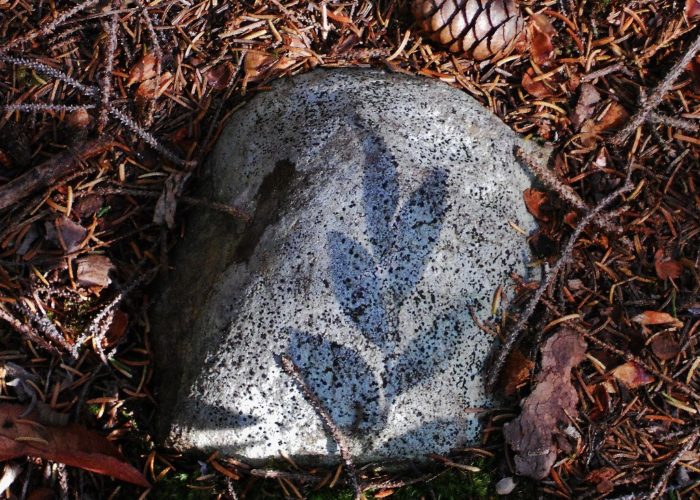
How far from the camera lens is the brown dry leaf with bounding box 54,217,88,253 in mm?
2584

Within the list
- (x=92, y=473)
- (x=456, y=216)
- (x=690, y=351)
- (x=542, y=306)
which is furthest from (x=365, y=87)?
(x=92, y=473)

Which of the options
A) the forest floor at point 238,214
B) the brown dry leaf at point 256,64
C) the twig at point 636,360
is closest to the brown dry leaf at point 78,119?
the forest floor at point 238,214

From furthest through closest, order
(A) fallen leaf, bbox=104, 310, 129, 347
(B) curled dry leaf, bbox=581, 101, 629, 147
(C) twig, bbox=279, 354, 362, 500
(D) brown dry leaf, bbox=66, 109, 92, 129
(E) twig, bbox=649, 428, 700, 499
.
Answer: (B) curled dry leaf, bbox=581, 101, 629, 147, (D) brown dry leaf, bbox=66, 109, 92, 129, (A) fallen leaf, bbox=104, 310, 129, 347, (E) twig, bbox=649, 428, 700, 499, (C) twig, bbox=279, 354, 362, 500

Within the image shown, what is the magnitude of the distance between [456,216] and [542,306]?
56 cm

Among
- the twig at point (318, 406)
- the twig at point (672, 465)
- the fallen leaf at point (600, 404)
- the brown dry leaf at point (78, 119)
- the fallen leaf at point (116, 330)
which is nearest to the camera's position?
the twig at point (318, 406)

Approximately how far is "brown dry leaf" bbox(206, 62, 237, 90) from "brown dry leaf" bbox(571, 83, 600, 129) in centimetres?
165

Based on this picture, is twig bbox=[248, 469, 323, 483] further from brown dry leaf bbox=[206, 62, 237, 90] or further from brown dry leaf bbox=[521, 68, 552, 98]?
brown dry leaf bbox=[521, 68, 552, 98]

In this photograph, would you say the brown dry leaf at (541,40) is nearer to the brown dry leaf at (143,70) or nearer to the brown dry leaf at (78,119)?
the brown dry leaf at (143,70)

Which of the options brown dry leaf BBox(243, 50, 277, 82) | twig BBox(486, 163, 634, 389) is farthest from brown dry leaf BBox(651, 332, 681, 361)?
brown dry leaf BBox(243, 50, 277, 82)

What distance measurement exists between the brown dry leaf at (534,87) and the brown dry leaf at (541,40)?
0.30ft

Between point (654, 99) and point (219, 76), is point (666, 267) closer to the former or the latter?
point (654, 99)

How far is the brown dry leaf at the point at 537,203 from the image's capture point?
2602 millimetres

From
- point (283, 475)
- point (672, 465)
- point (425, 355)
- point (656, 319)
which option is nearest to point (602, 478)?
point (672, 465)

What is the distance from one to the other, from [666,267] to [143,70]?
2.53 meters
